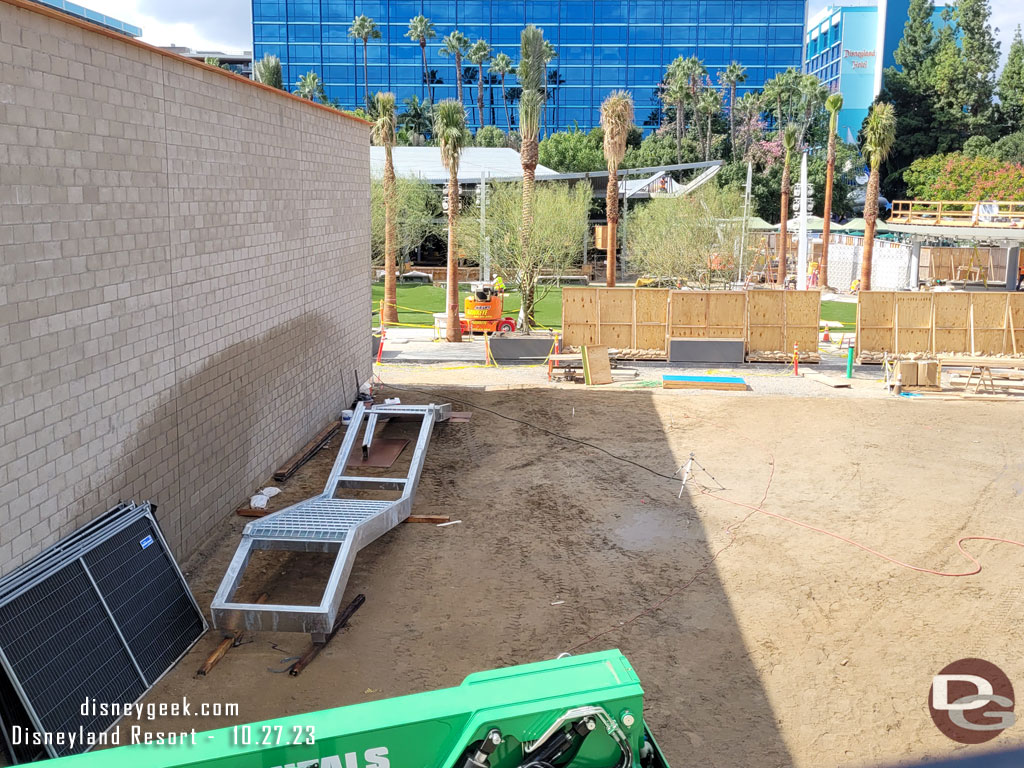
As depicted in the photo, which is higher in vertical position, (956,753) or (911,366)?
(911,366)

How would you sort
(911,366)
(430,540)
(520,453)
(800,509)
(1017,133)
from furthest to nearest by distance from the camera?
(1017,133) → (911,366) → (520,453) → (800,509) → (430,540)

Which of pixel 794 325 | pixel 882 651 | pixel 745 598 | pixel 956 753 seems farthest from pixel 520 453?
pixel 794 325

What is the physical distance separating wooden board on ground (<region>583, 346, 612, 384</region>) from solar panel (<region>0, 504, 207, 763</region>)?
15.3 m

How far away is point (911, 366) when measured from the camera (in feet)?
78.3

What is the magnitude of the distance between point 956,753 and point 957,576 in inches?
177

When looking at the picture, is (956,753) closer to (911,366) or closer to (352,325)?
(352,325)

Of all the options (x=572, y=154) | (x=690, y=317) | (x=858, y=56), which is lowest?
(x=690, y=317)

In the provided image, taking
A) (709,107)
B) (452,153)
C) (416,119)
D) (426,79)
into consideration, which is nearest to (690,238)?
(452,153)

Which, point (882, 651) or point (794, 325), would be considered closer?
point (882, 651)

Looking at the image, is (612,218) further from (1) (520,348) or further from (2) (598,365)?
(2) (598,365)

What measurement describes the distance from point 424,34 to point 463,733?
102563mm

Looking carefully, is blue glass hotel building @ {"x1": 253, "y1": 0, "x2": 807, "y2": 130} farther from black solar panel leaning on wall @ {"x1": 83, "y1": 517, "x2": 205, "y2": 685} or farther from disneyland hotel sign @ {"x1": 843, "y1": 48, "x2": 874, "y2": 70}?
black solar panel leaning on wall @ {"x1": 83, "y1": 517, "x2": 205, "y2": 685}

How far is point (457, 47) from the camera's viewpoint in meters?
99.0

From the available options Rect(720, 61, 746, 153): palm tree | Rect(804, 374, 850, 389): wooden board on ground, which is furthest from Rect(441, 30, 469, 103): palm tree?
Rect(804, 374, 850, 389): wooden board on ground
